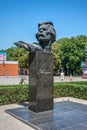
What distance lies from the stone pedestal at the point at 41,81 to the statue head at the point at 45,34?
622 millimetres

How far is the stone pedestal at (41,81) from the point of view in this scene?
9.91m

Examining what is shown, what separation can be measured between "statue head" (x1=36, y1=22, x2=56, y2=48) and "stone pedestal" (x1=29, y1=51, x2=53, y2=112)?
0.62m

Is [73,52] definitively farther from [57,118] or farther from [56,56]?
[57,118]

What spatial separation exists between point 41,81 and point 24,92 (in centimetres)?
373

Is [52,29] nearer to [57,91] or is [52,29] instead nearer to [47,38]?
[47,38]

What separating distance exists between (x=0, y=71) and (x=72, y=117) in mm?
39270

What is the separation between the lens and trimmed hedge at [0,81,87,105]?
1269 centimetres

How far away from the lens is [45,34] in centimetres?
1043

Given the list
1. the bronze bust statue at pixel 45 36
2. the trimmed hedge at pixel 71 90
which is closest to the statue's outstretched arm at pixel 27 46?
the bronze bust statue at pixel 45 36

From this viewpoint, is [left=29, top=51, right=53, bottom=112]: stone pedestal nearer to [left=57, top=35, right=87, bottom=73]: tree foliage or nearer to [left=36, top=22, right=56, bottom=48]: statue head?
[left=36, top=22, right=56, bottom=48]: statue head

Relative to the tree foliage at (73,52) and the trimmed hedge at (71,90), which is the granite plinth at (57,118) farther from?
the tree foliage at (73,52)

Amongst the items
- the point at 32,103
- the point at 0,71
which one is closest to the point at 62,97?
the point at 32,103

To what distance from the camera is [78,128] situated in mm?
7844

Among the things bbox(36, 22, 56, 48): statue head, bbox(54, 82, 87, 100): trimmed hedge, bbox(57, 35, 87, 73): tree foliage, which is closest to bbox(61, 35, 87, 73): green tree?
bbox(57, 35, 87, 73): tree foliage
